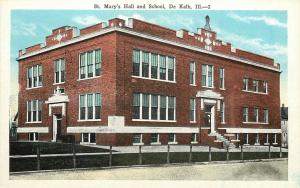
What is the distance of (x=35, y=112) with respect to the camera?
20516 mm

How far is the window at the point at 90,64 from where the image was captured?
62.6ft

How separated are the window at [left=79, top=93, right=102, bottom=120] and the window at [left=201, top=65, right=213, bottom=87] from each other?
491 cm

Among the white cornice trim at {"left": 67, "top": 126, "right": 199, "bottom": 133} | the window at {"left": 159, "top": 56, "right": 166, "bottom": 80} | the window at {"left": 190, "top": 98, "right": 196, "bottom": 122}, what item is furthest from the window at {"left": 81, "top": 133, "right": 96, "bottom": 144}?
the window at {"left": 190, "top": 98, "right": 196, "bottom": 122}

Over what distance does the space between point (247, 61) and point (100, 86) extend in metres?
6.22

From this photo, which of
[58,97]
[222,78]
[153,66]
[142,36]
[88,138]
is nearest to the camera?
[142,36]

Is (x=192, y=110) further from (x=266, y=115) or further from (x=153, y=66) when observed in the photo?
(x=266, y=115)

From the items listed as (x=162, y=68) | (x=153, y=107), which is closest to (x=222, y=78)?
(x=162, y=68)

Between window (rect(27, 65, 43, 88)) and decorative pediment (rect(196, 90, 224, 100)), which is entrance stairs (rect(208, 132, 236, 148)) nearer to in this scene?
decorative pediment (rect(196, 90, 224, 100))

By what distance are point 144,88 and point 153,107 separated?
38.2 inches

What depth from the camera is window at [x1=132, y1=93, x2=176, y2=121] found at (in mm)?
19688

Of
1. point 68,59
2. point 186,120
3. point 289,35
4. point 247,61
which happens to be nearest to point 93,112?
point 68,59

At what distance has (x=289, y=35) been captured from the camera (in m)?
15.1

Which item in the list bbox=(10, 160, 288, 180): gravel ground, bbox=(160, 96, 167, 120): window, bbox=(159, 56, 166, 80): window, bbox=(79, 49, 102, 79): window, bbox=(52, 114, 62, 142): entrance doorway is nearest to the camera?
bbox=(10, 160, 288, 180): gravel ground

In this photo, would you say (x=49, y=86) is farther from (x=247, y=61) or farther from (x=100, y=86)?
(x=247, y=61)
